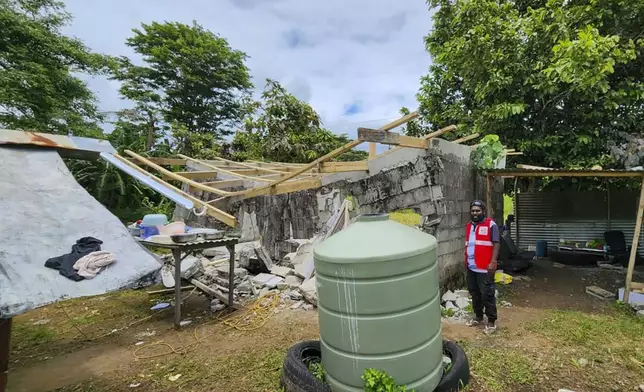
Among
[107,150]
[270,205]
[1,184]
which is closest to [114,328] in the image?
[107,150]

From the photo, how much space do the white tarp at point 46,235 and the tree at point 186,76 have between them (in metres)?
17.4

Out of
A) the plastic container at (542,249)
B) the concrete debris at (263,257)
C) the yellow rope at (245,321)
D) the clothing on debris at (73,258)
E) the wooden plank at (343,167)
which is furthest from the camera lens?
the plastic container at (542,249)

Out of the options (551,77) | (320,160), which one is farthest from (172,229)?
(551,77)

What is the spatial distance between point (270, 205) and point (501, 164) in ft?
16.5

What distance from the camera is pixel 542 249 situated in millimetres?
10484

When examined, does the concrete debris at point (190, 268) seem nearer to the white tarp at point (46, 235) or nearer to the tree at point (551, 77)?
the white tarp at point (46, 235)

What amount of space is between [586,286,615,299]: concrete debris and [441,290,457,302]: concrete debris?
2.76 metres

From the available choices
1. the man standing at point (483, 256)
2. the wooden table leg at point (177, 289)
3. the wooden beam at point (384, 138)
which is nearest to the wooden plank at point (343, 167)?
the wooden beam at point (384, 138)

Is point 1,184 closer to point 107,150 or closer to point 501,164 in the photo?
point 107,150

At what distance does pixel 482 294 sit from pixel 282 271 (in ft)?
12.1

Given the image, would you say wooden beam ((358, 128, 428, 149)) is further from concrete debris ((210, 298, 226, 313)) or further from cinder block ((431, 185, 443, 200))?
concrete debris ((210, 298, 226, 313))

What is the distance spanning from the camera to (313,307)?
5707 millimetres

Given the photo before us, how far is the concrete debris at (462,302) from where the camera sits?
5.47 metres

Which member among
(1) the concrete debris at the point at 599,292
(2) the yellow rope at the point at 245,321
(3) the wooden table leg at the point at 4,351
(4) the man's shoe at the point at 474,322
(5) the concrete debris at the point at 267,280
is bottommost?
(1) the concrete debris at the point at 599,292
